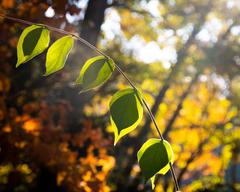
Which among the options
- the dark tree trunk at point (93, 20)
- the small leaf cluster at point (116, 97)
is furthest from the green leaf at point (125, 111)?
the dark tree trunk at point (93, 20)

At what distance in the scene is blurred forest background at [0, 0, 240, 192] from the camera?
492 centimetres

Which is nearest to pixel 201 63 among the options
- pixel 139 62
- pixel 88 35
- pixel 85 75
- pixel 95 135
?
pixel 139 62

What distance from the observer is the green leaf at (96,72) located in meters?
0.75

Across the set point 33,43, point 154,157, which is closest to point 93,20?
point 33,43

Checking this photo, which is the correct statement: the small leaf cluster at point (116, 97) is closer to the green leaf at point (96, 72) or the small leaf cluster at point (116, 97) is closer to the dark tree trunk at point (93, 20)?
the green leaf at point (96, 72)

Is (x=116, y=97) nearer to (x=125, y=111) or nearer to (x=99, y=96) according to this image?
(x=125, y=111)

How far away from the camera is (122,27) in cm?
1321

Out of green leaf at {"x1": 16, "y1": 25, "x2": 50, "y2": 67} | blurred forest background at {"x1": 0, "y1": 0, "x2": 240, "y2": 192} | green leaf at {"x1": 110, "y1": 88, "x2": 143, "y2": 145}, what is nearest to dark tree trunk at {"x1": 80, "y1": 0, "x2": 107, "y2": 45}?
blurred forest background at {"x1": 0, "y1": 0, "x2": 240, "y2": 192}

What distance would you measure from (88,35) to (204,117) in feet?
44.2

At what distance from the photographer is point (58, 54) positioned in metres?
0.77

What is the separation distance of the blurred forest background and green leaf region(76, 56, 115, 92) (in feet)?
2.21

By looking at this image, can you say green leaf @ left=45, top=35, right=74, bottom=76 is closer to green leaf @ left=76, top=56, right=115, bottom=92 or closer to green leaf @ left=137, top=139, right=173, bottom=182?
green leaf @ left=76, top=56, right=115, bottom=92

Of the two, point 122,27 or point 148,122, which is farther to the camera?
point 148,122

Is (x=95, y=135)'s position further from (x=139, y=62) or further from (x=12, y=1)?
(x=139, y=62)
